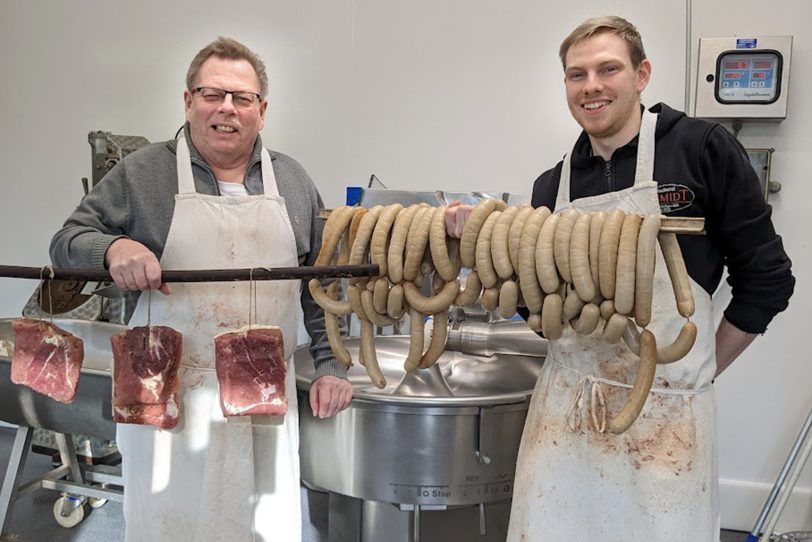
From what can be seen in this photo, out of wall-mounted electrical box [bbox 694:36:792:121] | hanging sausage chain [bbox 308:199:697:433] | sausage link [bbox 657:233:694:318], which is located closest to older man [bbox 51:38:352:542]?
hanging sausage chain [bbox 308:199:697:433]

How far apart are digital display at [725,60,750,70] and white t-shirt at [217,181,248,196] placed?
2074mm

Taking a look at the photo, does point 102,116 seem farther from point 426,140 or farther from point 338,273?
point 338,273

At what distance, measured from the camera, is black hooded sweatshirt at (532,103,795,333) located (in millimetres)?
1395

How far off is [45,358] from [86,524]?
1.79m

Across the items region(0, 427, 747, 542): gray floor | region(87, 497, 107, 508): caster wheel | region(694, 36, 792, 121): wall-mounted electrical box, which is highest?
region(694, 36, 792, 121): wall-mounted electrical box

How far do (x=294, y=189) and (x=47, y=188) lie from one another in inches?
105

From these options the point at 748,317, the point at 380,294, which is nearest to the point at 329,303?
the point at 380,294

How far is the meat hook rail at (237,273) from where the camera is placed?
1.21 meters

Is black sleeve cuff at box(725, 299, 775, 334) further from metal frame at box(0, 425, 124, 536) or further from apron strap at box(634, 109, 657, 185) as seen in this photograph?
metal frame at box(0, 425, 124, 536)

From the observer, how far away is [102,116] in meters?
3.65

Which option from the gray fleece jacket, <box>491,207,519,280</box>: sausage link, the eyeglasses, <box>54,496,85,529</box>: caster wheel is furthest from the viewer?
<box>54,496,85,529</box>: caster wheel

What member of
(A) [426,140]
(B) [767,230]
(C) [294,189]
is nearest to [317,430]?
(C) [294,189]

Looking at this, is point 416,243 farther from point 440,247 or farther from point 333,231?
point 333,231

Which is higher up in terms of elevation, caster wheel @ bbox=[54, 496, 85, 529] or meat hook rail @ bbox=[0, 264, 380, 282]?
meat hook rail @ bbox=[0, 264, 380, 282]
